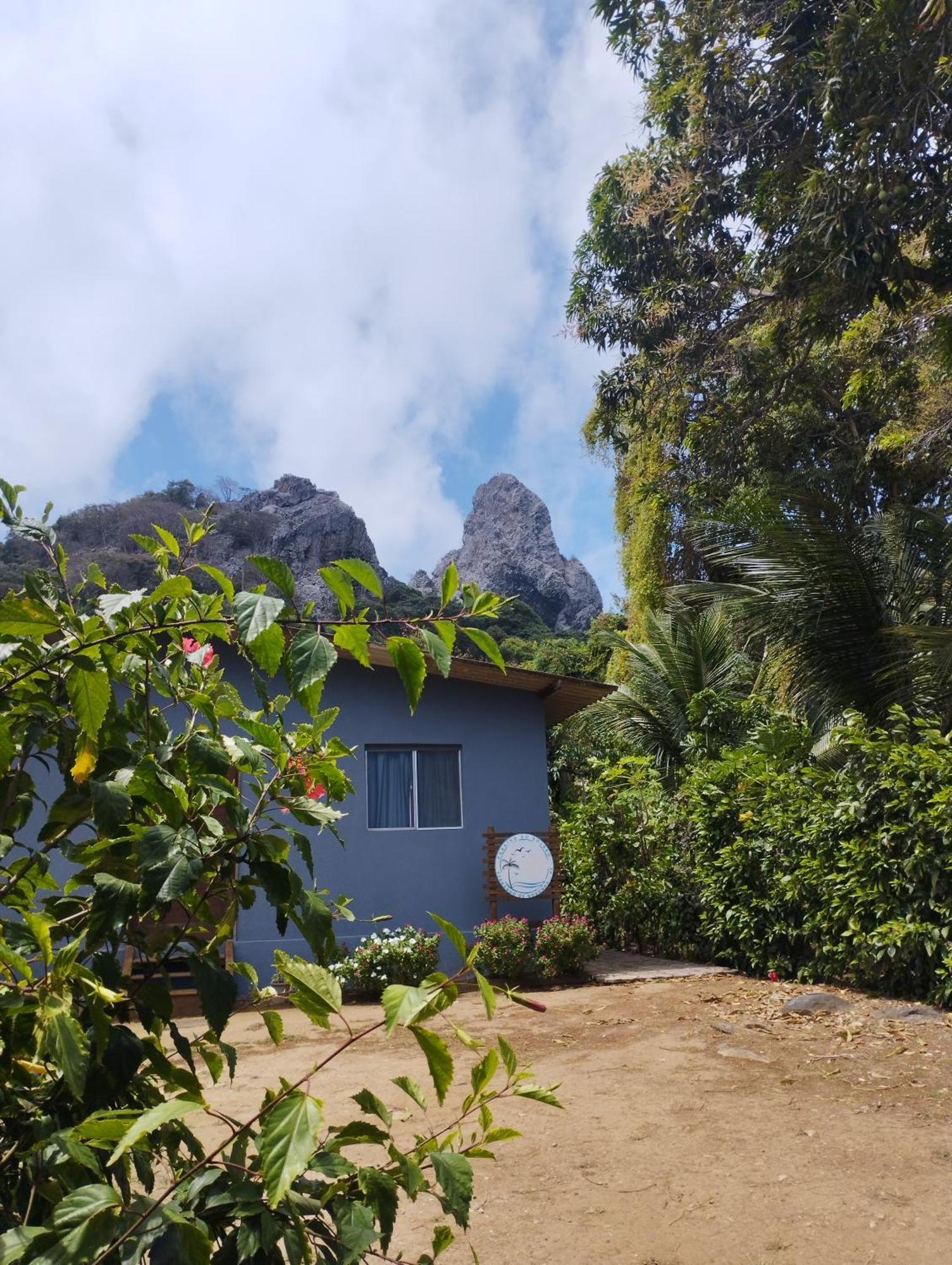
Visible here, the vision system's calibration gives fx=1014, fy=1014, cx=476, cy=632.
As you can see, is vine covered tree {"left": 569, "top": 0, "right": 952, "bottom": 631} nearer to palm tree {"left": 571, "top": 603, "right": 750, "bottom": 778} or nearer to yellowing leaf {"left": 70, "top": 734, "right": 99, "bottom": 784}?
palm tree {"left": 571, "top": 603, "right": 750, "bottom": 778}

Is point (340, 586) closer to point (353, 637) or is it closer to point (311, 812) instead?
point (353, 637)

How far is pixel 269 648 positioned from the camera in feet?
4.45

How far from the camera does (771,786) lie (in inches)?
406

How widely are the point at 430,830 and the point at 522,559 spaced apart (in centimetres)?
6739

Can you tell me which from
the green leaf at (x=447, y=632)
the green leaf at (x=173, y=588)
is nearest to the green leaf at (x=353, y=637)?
the green leaf at (x=447, y=632)

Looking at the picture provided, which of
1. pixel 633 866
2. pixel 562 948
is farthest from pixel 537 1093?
pixel 633 866

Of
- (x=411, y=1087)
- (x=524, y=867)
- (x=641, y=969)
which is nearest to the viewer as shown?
(x=411, y=1087)

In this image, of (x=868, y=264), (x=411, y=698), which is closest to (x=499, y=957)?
(x=868, y=264)

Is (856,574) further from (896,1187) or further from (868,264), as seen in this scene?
(896,1187)

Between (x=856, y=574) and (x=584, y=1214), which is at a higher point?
(x=856, y=574)

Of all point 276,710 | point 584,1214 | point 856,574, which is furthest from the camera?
point 856,574

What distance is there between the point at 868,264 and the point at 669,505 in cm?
828

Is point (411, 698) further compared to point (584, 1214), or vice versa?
point (584, 1214)

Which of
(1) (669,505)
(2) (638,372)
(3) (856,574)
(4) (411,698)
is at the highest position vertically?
(2) (638,372)
